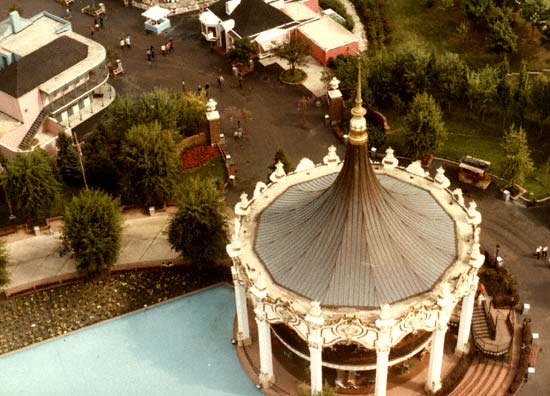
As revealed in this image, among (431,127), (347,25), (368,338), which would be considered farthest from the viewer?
(347,25)

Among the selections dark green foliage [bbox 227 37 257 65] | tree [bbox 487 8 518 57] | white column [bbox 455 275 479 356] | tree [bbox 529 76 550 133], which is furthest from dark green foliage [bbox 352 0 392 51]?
white column [bbox 455 275 479 356]

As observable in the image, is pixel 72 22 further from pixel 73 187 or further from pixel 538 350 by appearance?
pixel 538 350

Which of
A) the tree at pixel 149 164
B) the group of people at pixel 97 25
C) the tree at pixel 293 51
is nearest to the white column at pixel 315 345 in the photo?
the tree at pixel 149 164

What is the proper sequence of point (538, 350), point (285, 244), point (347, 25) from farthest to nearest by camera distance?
point (347, 25) → point (538, 350) → point (285, 244)

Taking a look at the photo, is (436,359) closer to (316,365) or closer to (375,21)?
(316,365)

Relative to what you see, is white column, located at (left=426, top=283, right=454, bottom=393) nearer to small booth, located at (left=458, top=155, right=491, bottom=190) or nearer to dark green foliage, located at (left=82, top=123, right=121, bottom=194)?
small booth, located at (left=458, top=155, right=491, bottom=190)

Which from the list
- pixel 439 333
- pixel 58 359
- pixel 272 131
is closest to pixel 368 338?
pixel 439 333
